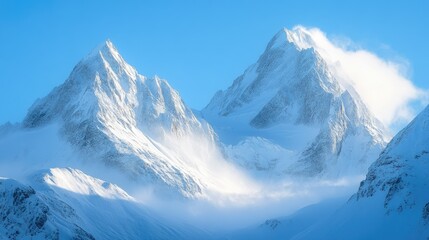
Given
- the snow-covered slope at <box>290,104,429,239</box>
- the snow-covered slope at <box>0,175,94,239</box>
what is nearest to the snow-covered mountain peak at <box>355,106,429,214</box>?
the snow-covered slope at <box>290,104,429,239</box>

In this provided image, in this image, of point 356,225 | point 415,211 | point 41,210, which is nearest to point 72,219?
point 41,210

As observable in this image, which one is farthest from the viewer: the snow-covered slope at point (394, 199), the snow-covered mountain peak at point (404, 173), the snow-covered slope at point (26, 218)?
the snow-covered mountain peak at point (404, 173)

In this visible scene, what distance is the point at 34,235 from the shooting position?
150250 millimetres

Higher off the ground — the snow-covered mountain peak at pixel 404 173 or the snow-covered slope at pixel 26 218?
the snow-covered mountain peak at pixel 404 173

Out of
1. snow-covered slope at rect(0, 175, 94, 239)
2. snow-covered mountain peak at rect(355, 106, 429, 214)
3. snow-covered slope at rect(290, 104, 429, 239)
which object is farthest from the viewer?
snow-covered mountain peak at rect(355, 106, 429, 214)

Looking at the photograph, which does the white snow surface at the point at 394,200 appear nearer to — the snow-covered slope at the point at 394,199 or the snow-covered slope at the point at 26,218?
the snow-covered slope at the point at 394,199

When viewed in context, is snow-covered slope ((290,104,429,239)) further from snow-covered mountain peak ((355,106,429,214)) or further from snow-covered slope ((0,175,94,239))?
snow-covered slope ((0,175,94,239))

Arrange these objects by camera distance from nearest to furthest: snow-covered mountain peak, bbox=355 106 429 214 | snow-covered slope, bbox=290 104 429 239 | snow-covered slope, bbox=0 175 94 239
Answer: snow-covered slope, bbox=0 175 94 239 < snow-covered slope, bbox=290 104 429 239 < snow-covered mountain peak, bbox=355 106 429 214

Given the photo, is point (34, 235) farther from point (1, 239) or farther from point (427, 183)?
point (427, 183)

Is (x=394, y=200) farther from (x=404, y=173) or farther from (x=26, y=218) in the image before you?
(x=26, y=218)

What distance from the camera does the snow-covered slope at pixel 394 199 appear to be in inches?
6368

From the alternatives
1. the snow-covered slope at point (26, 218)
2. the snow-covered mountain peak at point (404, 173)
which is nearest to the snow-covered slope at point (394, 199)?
the snow-covered mountain peak at point (404, 173)

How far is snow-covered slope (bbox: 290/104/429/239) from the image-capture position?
162 metres

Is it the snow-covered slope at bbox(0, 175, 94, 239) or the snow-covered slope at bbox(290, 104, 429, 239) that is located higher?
the snow-covered slope at bbox(290, 104, 429, 239)
